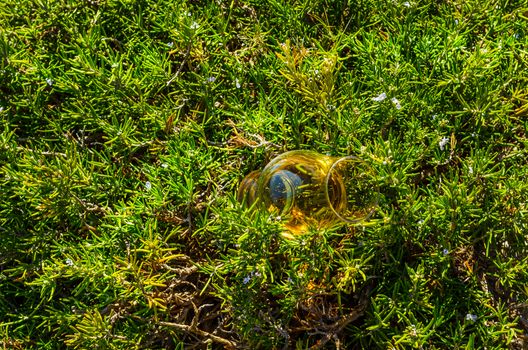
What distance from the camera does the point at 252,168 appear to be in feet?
8.53

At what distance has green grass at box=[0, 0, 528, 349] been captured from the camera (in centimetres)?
239

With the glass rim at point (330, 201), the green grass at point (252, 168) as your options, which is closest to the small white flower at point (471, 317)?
the green grass at point (252, 168)

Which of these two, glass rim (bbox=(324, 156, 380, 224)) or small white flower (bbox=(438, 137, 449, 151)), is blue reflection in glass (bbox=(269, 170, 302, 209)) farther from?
small white flower (bbox=(438, 137, 449, 151))

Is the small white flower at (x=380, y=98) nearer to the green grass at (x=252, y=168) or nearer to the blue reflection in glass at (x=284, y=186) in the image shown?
the green grass at (x=252, y=168)

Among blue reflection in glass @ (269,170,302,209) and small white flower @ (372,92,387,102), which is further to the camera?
small white flower @ (372,92,387,102)

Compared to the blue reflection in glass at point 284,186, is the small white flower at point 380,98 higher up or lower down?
higher up

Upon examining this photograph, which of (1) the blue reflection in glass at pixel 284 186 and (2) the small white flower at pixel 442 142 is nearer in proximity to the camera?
(1) the blue reflection in glass at pixel 284 186

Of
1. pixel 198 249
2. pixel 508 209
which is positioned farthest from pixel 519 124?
pixel 198 249

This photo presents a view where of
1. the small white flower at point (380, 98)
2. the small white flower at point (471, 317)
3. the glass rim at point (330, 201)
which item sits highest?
the small white flower at point (380, 98)

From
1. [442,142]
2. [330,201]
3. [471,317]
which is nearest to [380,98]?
[442,142]

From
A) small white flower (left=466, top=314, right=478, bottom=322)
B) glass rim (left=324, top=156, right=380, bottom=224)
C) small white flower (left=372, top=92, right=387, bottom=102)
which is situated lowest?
small white flower (left=466, top=314, right=478, bottom=322)

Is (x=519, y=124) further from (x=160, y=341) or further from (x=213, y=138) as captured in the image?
(x=160, y=341)

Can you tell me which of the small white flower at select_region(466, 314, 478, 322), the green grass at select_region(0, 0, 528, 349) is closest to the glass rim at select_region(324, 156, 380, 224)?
the green grass at select_region(0, 0, 528, 349)

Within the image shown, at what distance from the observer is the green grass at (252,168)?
94.0 inches
